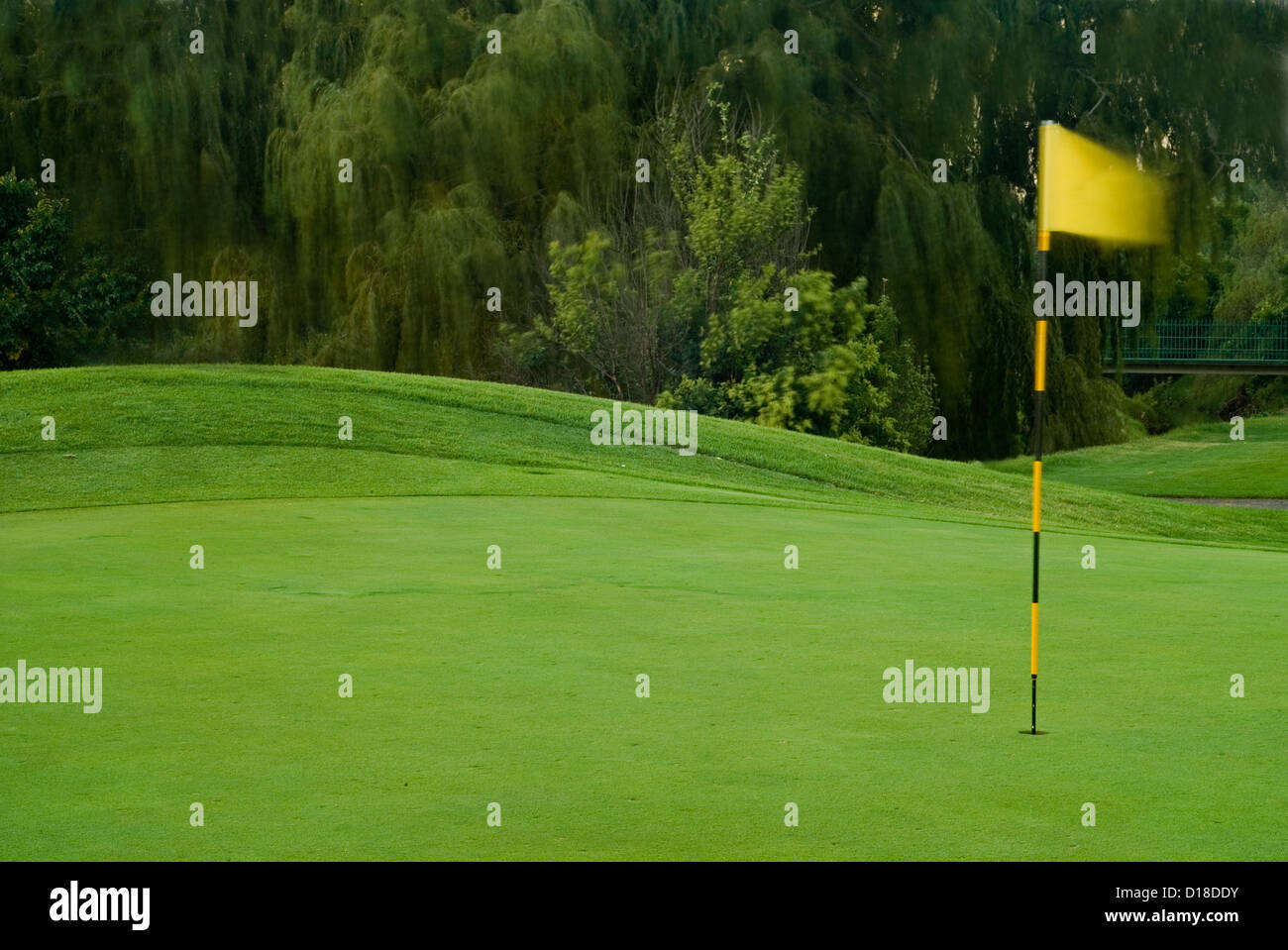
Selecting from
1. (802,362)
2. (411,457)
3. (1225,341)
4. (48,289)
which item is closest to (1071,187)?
(411,457)

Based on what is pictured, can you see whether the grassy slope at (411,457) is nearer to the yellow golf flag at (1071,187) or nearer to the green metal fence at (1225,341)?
the yellow golf flag at (1071,187)

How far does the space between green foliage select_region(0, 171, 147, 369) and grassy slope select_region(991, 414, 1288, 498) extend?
15.7 metres

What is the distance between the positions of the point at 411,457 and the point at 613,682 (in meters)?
12.9

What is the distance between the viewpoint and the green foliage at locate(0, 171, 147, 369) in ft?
94.7

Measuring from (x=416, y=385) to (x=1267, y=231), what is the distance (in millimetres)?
41142

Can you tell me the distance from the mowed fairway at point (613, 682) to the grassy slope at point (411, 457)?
2.78 ft

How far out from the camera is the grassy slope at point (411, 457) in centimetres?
1855

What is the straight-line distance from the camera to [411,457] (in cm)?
2019

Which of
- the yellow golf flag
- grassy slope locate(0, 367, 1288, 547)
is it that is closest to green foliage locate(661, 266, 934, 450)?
grassy slope locate(0, 367, 1288, 547)

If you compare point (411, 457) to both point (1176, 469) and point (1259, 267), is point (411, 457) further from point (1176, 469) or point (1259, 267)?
point (1259, 267)

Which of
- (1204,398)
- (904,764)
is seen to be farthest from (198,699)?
(1204,398)
